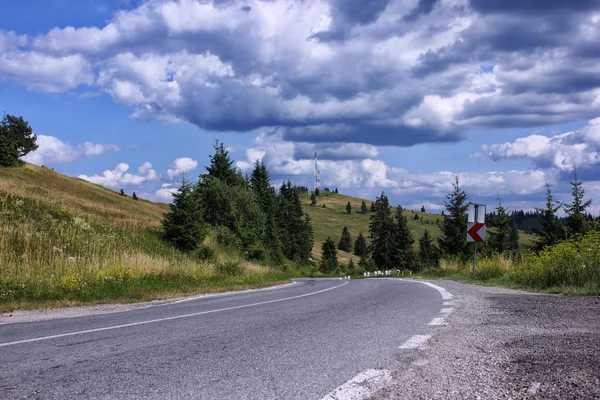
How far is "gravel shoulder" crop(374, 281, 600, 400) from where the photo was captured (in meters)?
3.70

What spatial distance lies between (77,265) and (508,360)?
14.5 metres

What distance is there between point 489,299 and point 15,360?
900 centimetres

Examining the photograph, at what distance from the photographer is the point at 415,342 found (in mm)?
5758

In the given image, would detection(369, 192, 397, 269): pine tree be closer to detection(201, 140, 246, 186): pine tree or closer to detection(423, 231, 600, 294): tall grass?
detection(201, 140, 246, 186): pine tree

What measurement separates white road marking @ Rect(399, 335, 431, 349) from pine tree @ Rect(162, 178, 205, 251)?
24.1 metres

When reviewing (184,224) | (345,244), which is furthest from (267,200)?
(345,244)

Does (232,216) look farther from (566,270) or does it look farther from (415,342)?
(415,342)

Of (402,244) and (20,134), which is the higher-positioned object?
(20,134)

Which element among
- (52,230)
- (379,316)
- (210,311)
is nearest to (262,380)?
(379,316)

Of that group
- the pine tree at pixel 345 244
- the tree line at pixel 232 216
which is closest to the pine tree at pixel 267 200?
the tree line at pixel 232 216

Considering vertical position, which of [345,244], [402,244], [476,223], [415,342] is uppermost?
[476,223]

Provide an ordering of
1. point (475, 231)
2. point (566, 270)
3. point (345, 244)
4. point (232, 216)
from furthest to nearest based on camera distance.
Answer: point (345, 244), point (232, 216), point (475, 231), point (566, 270)

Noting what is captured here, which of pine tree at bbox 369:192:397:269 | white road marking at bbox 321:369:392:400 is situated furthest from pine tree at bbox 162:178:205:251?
pine tree at bbox 369:192:397:269

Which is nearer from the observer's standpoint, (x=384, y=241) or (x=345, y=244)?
(x=384, y=241)
